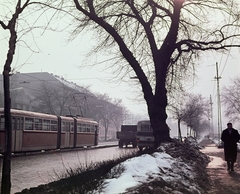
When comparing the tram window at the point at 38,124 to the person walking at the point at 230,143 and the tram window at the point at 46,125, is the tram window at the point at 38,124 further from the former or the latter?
the person walking at the point at 230,143

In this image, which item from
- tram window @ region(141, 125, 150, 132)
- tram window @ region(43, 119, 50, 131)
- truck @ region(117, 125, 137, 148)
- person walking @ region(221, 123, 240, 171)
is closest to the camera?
person walking @ region(221, 123, 240, 171)

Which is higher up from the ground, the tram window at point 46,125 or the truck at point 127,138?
the tram window at point 46,125

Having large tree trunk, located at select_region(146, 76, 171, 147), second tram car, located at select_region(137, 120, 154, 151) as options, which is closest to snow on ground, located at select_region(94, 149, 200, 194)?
large tree trunk, located at select_region(146, 76, 171, 147)

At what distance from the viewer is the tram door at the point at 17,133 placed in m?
20.0

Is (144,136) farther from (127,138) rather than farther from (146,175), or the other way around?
(146,175)

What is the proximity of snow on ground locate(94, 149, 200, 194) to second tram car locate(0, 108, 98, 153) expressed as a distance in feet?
43.7

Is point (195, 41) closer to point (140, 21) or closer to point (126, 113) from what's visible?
point (140, 21)

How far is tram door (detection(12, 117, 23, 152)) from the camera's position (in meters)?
20.0

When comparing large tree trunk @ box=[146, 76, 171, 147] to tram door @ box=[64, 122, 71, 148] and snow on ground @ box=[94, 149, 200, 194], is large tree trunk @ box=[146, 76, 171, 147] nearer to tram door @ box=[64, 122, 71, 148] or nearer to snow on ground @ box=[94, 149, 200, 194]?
snow on ground @ box=[94, 149, 200, 194]

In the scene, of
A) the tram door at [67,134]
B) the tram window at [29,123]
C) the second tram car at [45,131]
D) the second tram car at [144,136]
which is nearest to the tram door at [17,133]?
the second tram car at [45,131]

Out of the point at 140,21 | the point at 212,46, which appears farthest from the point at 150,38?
the point at 212,46

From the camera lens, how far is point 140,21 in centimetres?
1555

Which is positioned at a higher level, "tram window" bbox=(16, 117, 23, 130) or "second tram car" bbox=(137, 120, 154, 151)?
"tram window" bbox=(16, 117, 23, 130)

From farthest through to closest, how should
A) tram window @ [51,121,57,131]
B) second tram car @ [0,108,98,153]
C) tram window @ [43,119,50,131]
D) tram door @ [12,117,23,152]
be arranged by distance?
tram window @ [51,121,57,131] → tram window @ [43,119,50,131] → second tram car @ [0,108,98,153] → tram door @ [12,117,23,152]
